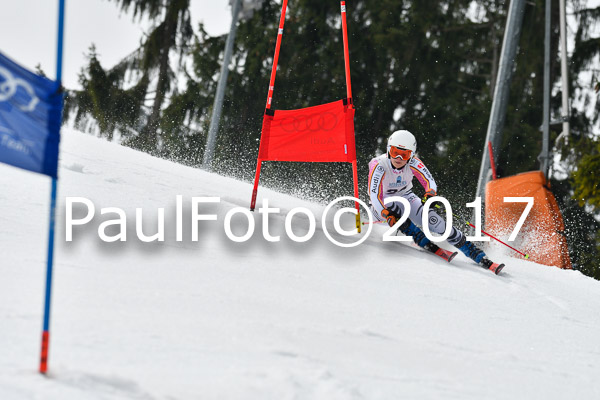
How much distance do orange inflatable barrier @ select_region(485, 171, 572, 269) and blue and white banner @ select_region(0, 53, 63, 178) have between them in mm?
6705

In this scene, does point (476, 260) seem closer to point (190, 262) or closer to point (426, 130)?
point (190, 262)

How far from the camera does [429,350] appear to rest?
3.29m

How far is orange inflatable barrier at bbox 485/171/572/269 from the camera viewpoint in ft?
26.0

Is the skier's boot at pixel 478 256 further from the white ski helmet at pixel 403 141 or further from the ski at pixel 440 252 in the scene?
the white ski helmet at pixel 403 141

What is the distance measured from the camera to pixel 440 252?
613 cm

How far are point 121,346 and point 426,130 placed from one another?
18.2 meters

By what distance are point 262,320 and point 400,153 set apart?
11.7ft

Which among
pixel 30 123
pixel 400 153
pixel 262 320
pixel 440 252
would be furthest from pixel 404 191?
pixel 30 123

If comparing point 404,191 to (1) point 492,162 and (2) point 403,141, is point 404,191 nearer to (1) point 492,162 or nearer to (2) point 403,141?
(2) point 403,141

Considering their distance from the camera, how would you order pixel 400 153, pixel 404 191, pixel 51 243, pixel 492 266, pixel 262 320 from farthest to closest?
pixel 404 191 < pixel 400 153 < pixel 492 266 < pixel 262 320 < pixel 51 243

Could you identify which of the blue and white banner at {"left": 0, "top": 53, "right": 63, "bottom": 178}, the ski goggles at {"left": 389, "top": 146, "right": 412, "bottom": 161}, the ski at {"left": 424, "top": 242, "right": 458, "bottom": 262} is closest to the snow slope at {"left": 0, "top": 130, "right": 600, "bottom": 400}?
the ski at {"left": 424, "top": 242, "right": 458, "bottom": 262}

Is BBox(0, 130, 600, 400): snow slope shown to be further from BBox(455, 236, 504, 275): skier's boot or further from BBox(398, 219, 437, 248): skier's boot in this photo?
BBox(398, 219, 437, 248): skier's boot

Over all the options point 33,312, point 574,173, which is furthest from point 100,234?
point 574,173

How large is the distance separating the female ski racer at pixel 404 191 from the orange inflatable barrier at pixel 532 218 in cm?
212
